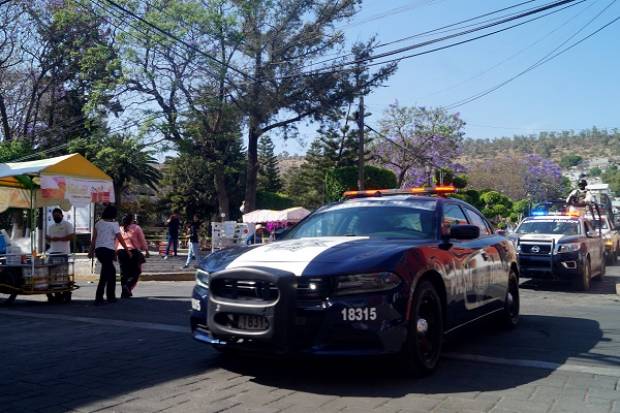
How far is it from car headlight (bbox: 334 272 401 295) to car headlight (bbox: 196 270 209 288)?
1.28 m

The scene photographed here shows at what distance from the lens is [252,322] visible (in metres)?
4.75

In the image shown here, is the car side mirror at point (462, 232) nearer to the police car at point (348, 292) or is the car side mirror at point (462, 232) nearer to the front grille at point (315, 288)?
the police car at point (348, 292)

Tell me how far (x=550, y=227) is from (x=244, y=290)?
39.6 ft

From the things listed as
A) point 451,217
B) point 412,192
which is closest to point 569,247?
point 412,192

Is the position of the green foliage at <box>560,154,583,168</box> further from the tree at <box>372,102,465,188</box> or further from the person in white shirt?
the person in white shirt

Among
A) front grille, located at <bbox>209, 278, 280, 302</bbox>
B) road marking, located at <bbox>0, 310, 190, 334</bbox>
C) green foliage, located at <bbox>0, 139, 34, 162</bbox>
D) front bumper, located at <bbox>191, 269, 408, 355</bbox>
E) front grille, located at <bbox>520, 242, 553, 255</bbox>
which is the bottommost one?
road marking, located at <bbox>0, 310, 190, 334</bbox>

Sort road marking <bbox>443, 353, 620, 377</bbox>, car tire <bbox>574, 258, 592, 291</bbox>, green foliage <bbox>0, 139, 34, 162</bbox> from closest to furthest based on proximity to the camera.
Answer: road marking <bbox>443, 353, 620, 377</bbox>
car tire <bbox>574, 258, 592, 291</bbox>
green foliage <bbox>0, 139, 34, 162</bbox>

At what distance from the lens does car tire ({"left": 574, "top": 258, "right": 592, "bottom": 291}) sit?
13.4m

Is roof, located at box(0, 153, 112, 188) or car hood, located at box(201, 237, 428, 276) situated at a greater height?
roof, located at box(0, 153, 112, 188)

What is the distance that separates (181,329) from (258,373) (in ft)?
8.08

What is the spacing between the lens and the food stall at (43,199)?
33.7ft

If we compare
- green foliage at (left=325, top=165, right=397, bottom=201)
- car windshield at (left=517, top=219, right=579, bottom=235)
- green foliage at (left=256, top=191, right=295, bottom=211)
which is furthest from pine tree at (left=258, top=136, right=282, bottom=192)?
car windshield at (left=517, top=219, right=579, bottom=235)

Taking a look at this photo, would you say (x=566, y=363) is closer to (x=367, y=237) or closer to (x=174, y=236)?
(x=367, y=237)

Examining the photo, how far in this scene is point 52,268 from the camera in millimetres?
10562
